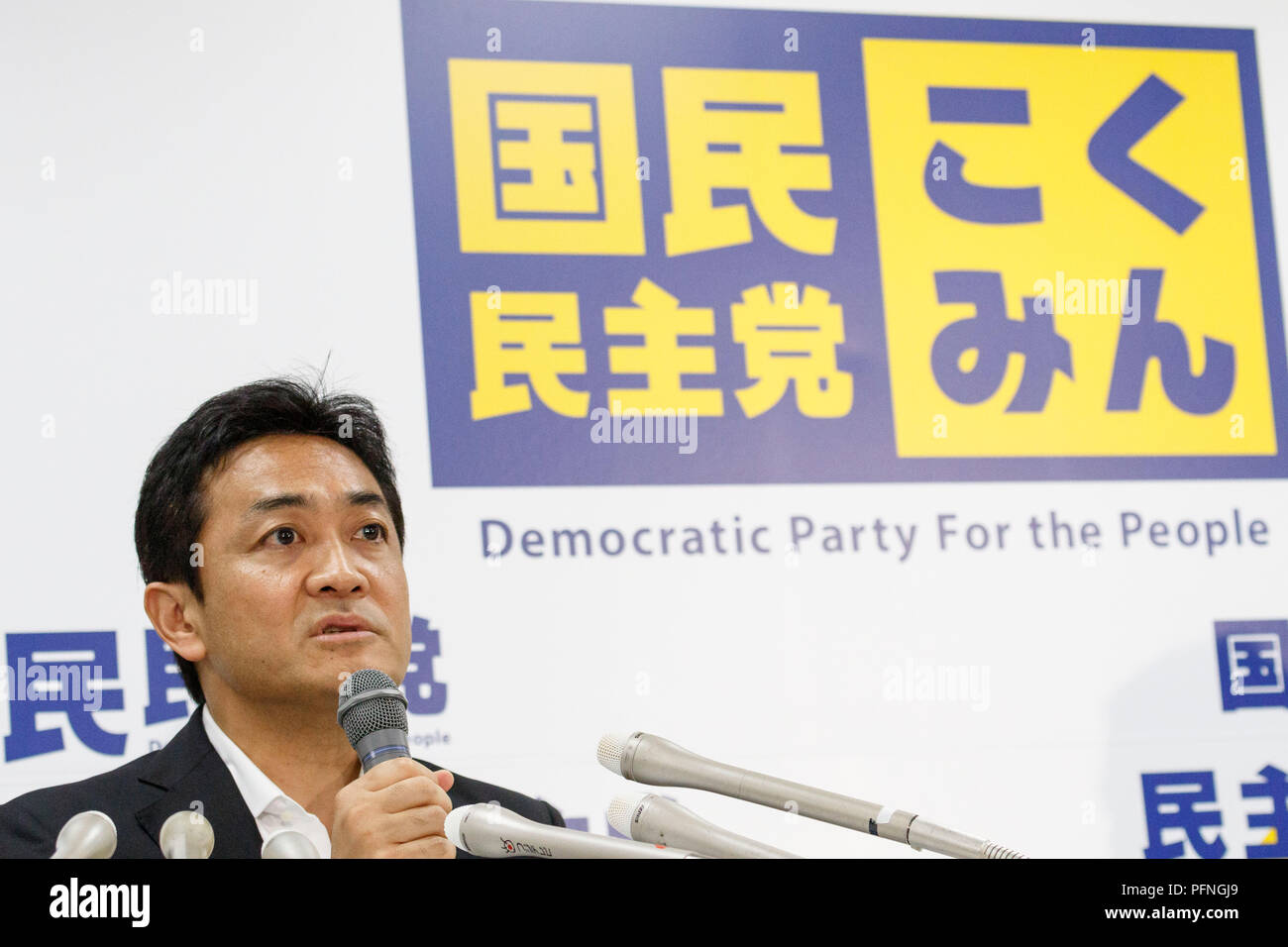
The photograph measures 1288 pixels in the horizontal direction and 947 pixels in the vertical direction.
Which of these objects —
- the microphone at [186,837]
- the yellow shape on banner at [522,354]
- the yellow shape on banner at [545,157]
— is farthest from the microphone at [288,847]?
the yellow shape on banner at [545,157]

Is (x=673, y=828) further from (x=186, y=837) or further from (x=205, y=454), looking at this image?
(x=205, y=454)

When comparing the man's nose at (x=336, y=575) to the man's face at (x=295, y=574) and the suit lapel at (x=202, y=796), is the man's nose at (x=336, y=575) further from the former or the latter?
the suit lapel at (x=202, y=796)

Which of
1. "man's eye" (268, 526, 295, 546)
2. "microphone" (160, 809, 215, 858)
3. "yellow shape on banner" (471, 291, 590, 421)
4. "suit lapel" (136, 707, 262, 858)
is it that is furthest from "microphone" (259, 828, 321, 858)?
"yellow shape on banner" (471, 291, 590, 421)

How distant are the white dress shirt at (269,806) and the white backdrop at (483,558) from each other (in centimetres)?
61

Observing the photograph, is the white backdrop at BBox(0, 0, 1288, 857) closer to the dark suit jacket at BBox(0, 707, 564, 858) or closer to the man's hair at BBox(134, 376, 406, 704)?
the man's hair at BBox(134, 376, 406, 704)

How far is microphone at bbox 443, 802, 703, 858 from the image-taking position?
1.01 metres

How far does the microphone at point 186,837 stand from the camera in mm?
1030

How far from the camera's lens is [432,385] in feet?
8.55

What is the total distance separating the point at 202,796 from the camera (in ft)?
5.91

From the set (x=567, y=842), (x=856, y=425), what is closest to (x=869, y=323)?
(x=856, y=425)

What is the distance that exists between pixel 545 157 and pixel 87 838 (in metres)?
2.03

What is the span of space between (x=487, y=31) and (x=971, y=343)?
116cm

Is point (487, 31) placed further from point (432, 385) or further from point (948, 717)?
point (948, 717)

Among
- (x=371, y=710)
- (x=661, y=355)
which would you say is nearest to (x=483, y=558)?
(x=661, y=355)
